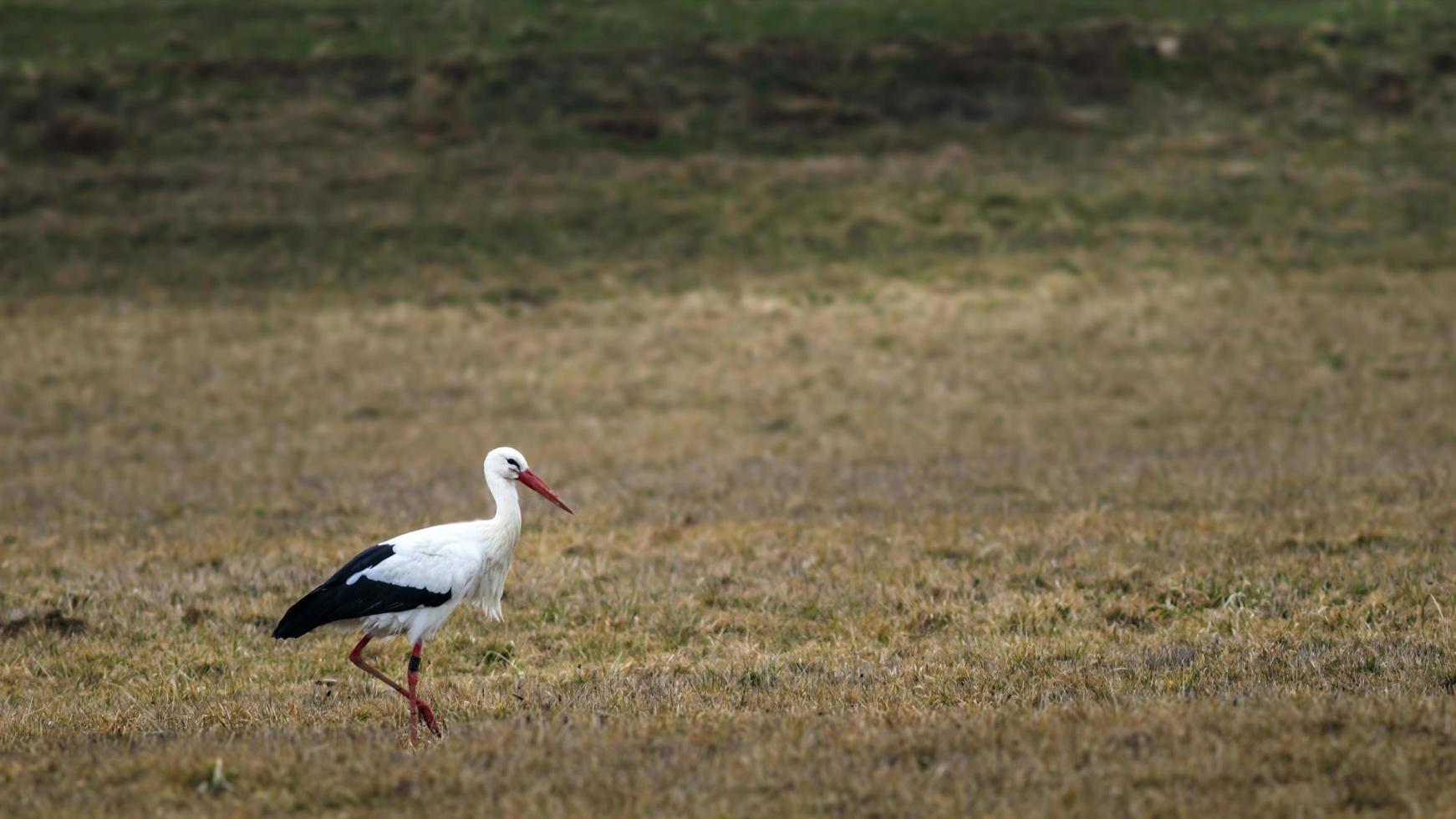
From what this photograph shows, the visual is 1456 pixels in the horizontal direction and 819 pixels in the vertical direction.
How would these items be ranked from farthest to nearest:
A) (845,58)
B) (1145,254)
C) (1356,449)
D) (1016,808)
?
(845,58) < (1145,254) < (1356,449) < (1016,808)

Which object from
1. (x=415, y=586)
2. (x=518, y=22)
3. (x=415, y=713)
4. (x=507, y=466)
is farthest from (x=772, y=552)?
(x=518, y=22)

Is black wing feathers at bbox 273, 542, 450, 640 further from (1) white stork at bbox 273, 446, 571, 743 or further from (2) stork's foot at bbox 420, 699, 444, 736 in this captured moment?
(2) stork's foot at bbox 420, 699, 444, 736

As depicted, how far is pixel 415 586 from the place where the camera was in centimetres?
831

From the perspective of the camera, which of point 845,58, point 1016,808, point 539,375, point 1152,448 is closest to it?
point 1016,808

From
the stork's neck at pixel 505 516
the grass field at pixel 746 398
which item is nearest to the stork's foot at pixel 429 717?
the grass field at pixel 746 398

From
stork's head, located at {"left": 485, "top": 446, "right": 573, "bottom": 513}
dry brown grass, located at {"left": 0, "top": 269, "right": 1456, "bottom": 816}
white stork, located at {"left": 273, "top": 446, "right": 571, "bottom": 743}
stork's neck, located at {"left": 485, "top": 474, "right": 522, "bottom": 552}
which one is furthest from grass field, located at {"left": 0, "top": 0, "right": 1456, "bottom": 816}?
stork's head, located at {"left": 485, "top": 446, "right": 573, "bottom": 513}

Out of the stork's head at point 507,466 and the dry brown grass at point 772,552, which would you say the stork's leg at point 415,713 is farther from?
the stork's head at point 507,466

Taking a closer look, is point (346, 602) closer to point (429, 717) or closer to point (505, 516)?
point (429, 717)

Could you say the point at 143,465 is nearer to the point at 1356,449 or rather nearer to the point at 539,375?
the point at 539,375

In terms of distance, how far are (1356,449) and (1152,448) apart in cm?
279

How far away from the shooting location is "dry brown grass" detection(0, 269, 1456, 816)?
21.0ft

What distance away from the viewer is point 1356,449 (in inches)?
723

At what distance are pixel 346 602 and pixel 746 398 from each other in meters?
17.8

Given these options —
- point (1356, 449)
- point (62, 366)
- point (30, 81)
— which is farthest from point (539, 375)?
point (30, 81)
